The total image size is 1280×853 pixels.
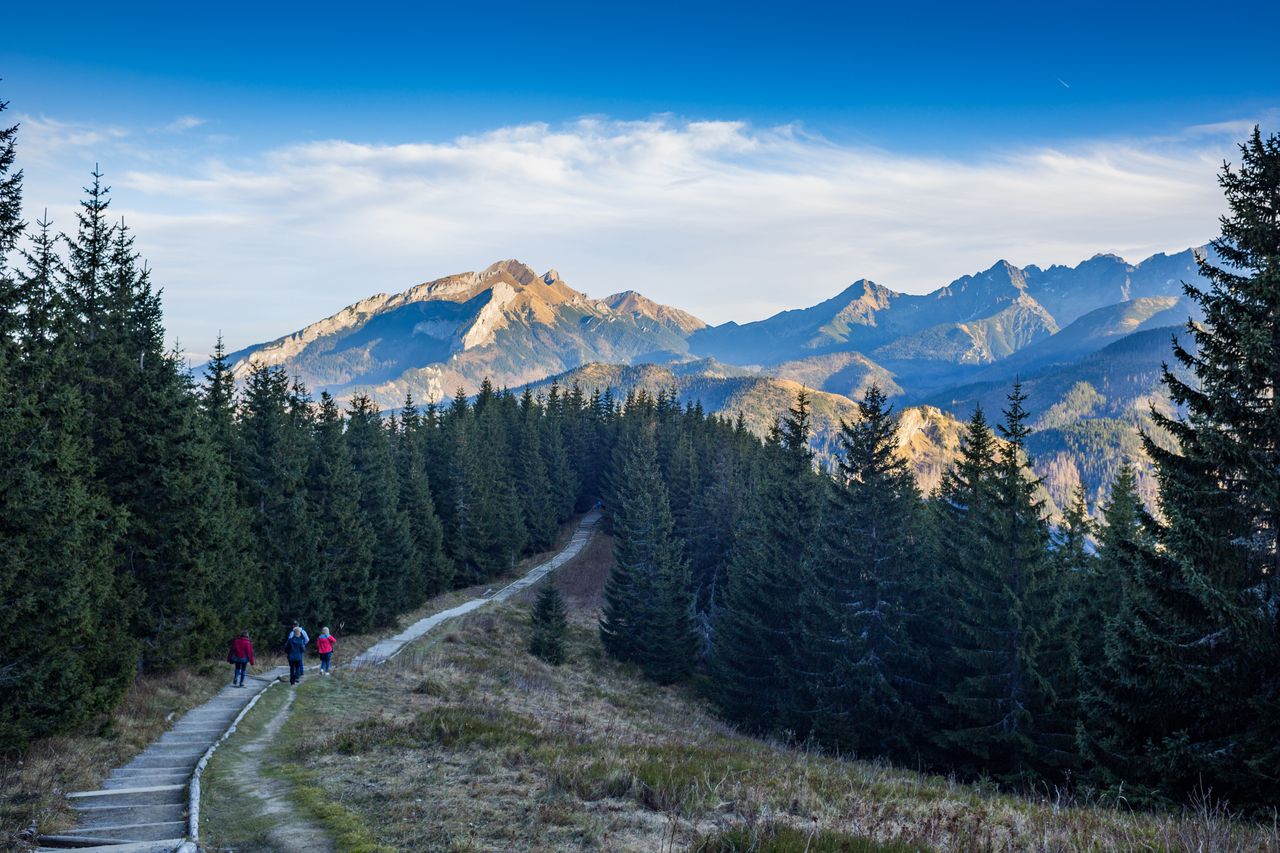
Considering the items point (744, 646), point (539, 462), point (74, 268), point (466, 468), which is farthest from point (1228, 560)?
point (539, 462)

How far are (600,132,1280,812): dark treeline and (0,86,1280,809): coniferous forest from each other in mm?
85

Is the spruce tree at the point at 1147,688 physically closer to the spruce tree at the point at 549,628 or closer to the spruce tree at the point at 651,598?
the spruce tree at the point at 549,628

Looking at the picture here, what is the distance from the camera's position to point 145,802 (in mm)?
11305

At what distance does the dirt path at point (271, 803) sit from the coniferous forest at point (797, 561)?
3214 millimetres

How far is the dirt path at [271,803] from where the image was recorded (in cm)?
940

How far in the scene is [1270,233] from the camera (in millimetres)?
14266

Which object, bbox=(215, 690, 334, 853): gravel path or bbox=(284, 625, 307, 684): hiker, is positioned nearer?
bbox=(215, 690, 334, 853): gravel path

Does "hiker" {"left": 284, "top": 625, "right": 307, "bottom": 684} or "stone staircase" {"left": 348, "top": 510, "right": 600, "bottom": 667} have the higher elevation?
"hiker" {"left": 284, "top": 625, "right": 307, "bottom": 684}

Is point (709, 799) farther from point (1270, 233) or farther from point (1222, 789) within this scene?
point (1270, 233)

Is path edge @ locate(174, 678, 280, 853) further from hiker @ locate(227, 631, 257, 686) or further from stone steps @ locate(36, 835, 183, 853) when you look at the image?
hiker @ locate(227, 631, 257, 686)

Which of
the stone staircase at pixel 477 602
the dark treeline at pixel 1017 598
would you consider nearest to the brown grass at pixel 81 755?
the stone staircase at pixel 477 602

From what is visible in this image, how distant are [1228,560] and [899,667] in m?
18.6

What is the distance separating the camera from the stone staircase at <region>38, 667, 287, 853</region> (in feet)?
30.5

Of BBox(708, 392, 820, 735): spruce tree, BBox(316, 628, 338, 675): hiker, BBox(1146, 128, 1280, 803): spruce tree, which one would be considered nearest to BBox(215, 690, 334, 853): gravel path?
BBox(316, 628, 338, 675): hiker
